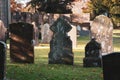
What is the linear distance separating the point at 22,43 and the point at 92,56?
284 centimetres

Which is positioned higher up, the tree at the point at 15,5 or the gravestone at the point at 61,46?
the tree at the point at 15,5

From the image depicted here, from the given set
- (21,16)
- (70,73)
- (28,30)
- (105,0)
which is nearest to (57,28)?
(28,30)

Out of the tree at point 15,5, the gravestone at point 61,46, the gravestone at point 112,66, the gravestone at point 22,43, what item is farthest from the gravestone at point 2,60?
the tree at point 15,5

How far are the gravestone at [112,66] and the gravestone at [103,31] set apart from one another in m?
14.4

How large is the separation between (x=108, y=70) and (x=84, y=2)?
2735 inches

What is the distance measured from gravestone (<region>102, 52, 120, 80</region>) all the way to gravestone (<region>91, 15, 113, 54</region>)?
14.4 metres

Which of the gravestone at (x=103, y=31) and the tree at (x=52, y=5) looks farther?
the tree at (x=52, y=5)

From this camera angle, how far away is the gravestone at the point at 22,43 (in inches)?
750

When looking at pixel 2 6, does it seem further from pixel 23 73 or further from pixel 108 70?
pixel 108 70

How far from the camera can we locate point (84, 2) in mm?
77812

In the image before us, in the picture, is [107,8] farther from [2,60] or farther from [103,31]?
[2,60]

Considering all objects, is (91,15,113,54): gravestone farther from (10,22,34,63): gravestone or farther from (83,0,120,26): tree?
(83,0,120,26): tree

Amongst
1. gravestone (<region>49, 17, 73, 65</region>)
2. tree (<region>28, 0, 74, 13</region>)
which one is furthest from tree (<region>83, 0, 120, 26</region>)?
gravestone (<region>49, 17, 73, 65</region>)

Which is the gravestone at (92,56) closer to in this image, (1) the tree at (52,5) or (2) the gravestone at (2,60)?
(2) the gravestone at (2,60)
